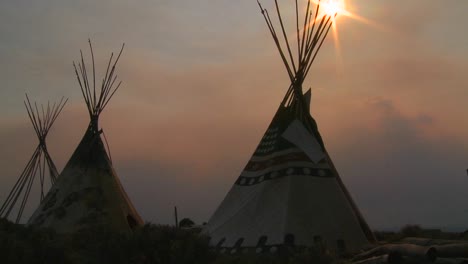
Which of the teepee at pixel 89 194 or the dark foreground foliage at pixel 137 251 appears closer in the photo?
the dark foreground foliage at pixel 137 251

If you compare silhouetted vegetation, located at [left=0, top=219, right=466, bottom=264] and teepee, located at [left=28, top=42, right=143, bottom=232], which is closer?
silhouetted vegetation, located at [left=0, top=219, right=466, bottom=264]

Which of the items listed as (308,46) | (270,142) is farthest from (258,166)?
(308,46)

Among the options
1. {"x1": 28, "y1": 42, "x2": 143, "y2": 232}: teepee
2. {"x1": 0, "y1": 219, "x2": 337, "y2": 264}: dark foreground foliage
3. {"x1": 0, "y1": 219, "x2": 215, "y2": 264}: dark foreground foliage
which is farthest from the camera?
{"x1": 28, "y1": 42, "x2": 143, "y2": 232}: teepee

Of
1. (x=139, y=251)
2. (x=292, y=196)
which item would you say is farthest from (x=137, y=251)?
(x=292, y=196)

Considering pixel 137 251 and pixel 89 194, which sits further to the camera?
pixel 89 194

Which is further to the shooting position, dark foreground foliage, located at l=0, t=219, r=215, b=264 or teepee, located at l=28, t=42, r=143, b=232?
teepee, located at l=28, t=42, r=143, b=232

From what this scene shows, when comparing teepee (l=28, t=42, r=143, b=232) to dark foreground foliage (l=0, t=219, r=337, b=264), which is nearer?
dark foreground foliage (l=0, t=219, r=337, b=264)

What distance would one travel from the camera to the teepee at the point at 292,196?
34.8ft

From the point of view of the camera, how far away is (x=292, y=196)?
1095 cm

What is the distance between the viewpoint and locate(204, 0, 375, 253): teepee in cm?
1062

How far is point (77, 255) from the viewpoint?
895 centimetres

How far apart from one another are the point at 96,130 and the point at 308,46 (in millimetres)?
6048

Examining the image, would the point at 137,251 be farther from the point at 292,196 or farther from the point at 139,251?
the point at 292,196

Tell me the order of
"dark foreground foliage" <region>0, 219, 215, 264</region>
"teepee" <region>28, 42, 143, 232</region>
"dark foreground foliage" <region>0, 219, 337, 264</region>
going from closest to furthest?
1. "dark foreground foliage" <region>0, 219, 337, 264</region>
2. "dark foreground foliage" <region>0, 219, 215, 264</region>
3. "teepee" <region>28, 42, 143, 232</region>
